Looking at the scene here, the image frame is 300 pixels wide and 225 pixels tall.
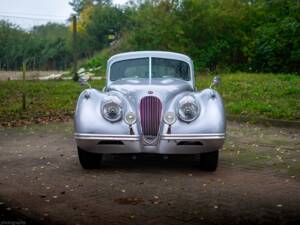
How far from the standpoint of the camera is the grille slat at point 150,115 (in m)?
6.41

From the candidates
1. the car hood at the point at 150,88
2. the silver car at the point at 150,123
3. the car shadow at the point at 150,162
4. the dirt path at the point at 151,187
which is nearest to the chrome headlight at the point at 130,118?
the silver car at the point at 150,123

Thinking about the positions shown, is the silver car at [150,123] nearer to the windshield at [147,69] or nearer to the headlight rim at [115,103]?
the headlight rim at [115,103]

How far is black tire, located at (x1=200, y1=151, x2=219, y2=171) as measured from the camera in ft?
21.6

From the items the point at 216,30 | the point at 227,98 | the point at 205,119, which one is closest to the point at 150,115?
the point at 205,119

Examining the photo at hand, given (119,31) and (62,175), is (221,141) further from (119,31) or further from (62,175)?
(119,31)

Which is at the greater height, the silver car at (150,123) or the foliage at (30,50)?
the foliage at (30,50)

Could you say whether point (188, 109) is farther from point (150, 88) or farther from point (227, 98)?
point (227, 98)

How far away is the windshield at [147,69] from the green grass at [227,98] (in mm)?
3918

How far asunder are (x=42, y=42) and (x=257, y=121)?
65.4 ft

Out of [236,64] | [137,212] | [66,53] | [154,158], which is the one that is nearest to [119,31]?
[66,53]

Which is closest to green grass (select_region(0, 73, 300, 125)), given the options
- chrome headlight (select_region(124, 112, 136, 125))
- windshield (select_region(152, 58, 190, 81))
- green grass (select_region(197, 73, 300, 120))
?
green grass (select_region(197, 73, 300, 120))

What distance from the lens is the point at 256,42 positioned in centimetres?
2184

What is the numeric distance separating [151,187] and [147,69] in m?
2.54

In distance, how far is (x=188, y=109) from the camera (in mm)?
6488
